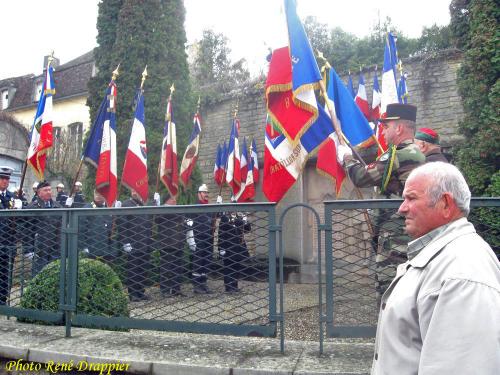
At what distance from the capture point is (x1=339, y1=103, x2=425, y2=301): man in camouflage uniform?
3.86 meters

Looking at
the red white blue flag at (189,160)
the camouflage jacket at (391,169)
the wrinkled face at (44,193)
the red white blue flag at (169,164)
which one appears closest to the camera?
the camouflage jacket at (391,169)

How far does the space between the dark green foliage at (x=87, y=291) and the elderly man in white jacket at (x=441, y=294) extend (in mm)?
3201

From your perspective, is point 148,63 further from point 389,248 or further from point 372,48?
point 389,248

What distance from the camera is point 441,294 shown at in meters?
1.56

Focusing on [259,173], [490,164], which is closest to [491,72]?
[490,164]

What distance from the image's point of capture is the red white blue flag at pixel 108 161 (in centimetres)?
811

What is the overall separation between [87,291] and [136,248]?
1.90 ft

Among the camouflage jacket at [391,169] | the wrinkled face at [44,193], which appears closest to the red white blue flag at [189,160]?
the wrinkled face at [44,193]

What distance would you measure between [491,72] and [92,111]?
27.4 ft

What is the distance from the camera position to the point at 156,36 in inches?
445

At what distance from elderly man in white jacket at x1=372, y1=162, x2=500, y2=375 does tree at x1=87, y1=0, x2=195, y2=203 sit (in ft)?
30.5

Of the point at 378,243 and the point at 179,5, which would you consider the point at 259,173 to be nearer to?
the point at 179,5

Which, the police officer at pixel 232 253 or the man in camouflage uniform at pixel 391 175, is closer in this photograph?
the man in camouflage uniform at pixel 391 175

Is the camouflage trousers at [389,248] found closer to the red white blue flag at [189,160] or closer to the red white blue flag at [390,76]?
the red white blue flag at [390,76]
